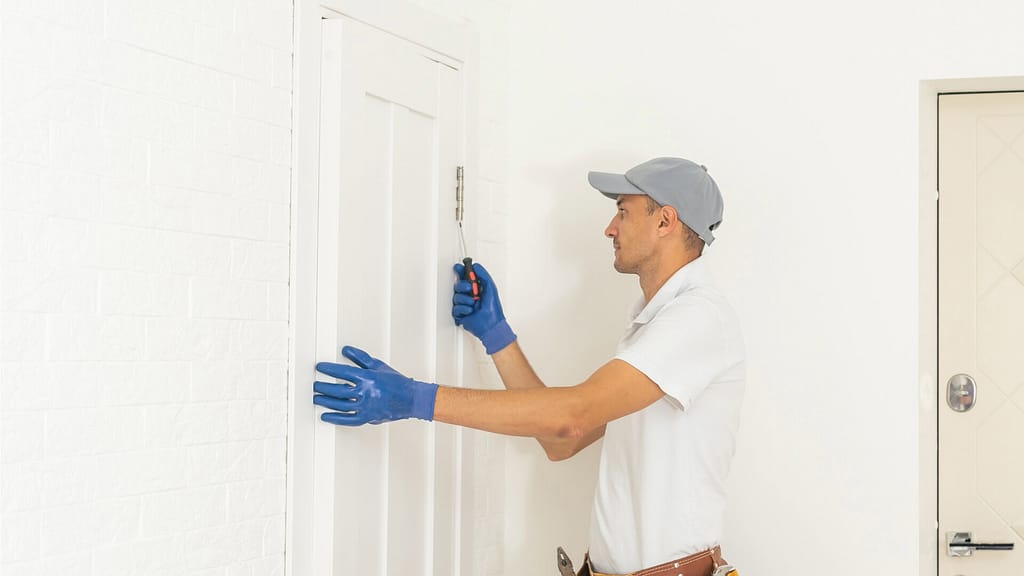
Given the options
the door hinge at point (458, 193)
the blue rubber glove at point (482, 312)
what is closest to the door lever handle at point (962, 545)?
the blue rubber glove at point (482, 312)

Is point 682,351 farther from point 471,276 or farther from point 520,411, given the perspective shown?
point 471,276

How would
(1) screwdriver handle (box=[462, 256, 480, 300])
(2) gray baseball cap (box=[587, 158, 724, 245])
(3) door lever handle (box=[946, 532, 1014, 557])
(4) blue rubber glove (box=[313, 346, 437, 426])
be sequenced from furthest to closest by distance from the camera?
1. (3) door lever handle (box=[946, 532, 1014, 557])
2. (1) screwdriver handle (box=[462, 256, 480, 300])
3. (2) gray baseball cap (box=[587, 158, 724, 245])
4. (4) blue rubber glove (box=[313, 346, 437, 426])

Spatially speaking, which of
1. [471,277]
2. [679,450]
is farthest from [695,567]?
[471,277]

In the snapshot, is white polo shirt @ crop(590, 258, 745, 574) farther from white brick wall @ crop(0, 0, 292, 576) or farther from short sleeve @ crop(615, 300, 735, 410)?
white brick wall @ crop(0, 0, 292, 576)

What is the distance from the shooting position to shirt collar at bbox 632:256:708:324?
244cm

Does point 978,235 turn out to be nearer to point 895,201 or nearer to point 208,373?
point 895,201

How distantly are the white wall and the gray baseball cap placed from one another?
391mm

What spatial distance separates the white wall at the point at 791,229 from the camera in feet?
8.86

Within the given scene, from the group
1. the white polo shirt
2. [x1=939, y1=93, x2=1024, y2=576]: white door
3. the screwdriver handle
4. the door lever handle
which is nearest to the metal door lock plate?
[x1=939, y1=93, x2=1024, y2=576]: white door

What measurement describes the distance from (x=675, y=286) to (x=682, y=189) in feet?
0.73

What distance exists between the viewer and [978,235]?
2945 millimetres

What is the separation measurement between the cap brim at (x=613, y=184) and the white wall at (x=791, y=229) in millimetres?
445

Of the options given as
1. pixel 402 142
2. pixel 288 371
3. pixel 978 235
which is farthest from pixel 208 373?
pixel 978 235

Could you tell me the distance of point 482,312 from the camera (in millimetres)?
2684
